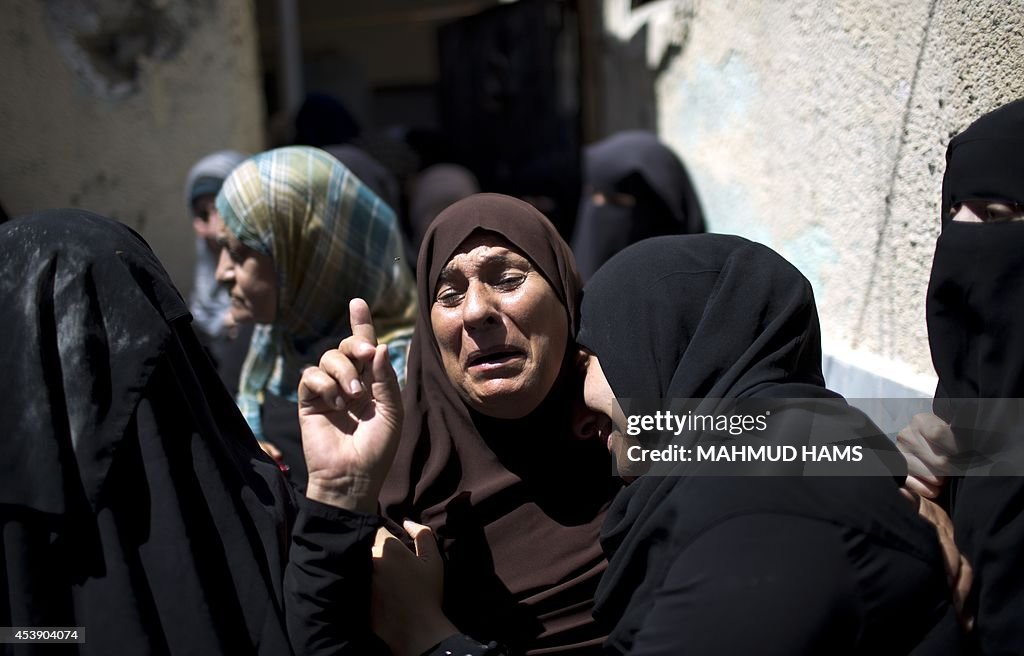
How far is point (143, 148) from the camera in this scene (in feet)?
14.2

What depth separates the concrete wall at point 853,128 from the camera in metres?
2.01

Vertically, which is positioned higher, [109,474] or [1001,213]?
[1001,213]

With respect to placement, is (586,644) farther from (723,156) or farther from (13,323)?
(723,156)

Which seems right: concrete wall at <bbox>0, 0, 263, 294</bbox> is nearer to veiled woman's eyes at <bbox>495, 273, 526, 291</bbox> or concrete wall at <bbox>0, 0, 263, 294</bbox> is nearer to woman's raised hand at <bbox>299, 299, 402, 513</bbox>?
veiled woman's eyes at <bbox>495, 273, 526, 291</bbox>

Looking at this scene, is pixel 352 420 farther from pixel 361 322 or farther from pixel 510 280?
pixel 510 280

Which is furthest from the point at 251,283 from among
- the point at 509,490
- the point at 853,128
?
the point at 853,128

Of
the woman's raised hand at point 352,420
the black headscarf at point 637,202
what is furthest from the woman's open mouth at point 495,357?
the black headscarf at point 637,202

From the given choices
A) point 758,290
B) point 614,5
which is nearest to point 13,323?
point 758,290

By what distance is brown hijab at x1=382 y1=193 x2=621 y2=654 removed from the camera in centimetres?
184

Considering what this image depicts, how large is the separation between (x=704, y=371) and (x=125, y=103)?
12.0 feet

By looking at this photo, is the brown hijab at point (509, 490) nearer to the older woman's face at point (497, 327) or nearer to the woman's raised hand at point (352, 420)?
the older woman's face at point (497, 327)

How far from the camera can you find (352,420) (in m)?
1.57

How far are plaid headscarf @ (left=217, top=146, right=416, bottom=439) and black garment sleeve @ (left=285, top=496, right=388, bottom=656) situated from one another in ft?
4.20

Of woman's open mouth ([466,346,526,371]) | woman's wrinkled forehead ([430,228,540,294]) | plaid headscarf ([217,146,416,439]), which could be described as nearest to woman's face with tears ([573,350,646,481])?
woman's open mouth ([466,346,526,371])
